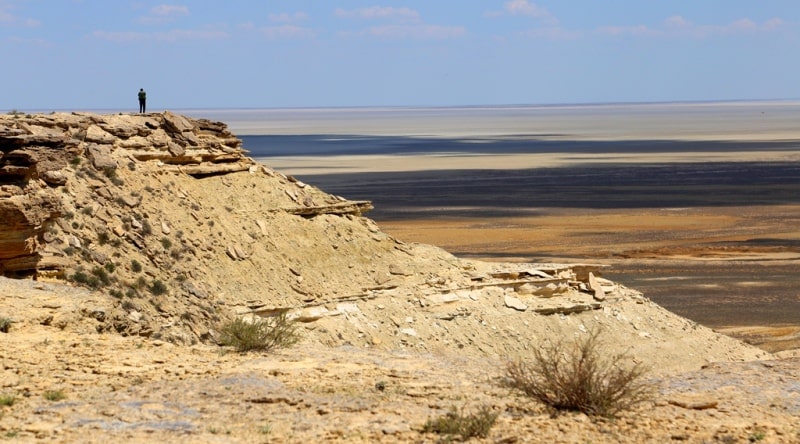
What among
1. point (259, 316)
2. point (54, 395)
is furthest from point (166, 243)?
point (54, 395)

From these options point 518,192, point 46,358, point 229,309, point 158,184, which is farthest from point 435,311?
point 518,192

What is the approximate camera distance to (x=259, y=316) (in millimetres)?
23750

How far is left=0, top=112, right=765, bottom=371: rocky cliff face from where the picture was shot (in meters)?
20.6

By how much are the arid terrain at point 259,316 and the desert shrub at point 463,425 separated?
5.9 inches

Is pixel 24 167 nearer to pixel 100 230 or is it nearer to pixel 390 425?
pixel 100 230

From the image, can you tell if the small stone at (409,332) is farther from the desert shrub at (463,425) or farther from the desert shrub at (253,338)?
the desert shrub at (463,425)

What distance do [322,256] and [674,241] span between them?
84.9ft

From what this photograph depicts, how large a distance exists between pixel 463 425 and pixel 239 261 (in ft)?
47.0

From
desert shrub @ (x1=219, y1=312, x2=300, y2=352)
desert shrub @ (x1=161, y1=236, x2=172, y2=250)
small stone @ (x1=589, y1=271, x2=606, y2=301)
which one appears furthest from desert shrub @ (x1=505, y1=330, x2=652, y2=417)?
small stone @ (x1=589, y1=271, x2=606, y2=301)

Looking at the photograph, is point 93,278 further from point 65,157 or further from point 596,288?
point 596,288

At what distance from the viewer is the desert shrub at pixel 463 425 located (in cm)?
1140

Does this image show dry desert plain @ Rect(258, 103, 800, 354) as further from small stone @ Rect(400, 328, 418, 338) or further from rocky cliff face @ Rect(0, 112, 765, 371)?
small stone @ Rect(400, 328, 418, 338)

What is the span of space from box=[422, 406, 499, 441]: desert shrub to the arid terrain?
15 centimetres

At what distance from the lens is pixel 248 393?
1306 centimetres
